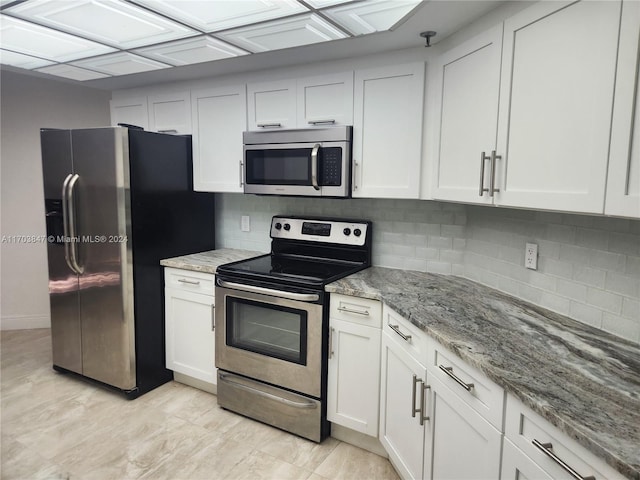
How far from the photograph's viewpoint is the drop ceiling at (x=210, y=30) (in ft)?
5.85

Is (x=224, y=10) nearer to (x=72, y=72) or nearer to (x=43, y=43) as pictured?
(x=43, y=43)

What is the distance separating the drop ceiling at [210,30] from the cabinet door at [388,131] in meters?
0.17

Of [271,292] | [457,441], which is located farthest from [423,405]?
[271,292]

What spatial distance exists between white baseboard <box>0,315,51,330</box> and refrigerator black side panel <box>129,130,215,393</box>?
1893 mm

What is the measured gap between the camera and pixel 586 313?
1604 millimetres

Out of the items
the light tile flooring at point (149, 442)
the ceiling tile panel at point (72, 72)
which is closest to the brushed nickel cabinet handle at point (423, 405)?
the light tile flooring at point (149, 442)

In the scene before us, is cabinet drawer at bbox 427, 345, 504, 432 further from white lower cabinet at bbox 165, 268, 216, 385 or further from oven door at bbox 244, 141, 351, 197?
white lower cabinet at bbox 165, 268, 216, 385

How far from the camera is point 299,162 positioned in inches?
100

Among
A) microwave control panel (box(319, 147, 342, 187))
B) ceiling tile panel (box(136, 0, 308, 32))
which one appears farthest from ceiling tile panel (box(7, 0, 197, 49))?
microwave control panel (box(319, 147, 342, 187))

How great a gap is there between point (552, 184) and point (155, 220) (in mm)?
2385

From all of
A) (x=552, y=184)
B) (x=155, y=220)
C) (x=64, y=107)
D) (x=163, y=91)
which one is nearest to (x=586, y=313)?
(x=552, y=184)

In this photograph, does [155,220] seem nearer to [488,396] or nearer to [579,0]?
[488,396]

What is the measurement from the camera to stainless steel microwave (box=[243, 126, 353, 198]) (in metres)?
2.41

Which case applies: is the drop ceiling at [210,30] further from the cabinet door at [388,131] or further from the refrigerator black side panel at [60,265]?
the refrigerator black side panel at [60,265]
